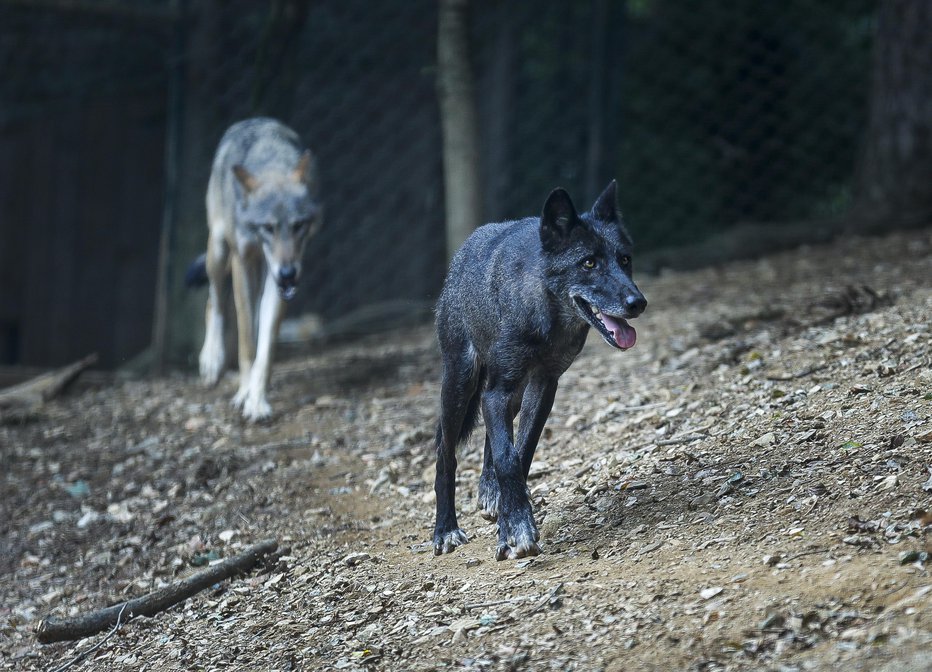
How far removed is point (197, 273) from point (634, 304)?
17.1 ft

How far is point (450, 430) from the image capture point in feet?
14.1

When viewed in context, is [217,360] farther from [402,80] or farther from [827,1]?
[827,1]

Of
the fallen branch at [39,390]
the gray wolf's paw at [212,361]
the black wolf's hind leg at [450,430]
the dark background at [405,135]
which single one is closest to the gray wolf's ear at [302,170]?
the gray wolf's paw at [212,361]

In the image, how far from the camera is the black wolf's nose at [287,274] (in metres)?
6.91

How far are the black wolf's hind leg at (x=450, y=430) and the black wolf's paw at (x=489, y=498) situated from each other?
0.42 ft

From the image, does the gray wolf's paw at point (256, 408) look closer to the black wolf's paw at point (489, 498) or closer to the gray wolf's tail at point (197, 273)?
the gray wolf's tail at point (197, 273)

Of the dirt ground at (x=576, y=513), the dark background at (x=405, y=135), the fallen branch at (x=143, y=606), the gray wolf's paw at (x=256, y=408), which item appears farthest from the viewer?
the dark background at (x=405, y=135)

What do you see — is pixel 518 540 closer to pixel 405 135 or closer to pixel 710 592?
pixel 710 592

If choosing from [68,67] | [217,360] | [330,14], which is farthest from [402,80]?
[217,360]

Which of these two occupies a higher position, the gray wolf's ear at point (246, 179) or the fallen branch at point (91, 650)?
the gray wolf's ear at point (246, 179)

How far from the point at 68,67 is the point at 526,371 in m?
8.20

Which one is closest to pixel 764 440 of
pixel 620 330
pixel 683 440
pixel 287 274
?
pixel 683 440

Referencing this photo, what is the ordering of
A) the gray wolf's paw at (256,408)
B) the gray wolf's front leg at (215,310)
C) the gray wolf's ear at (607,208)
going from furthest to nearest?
the gray wolf's front leg at (215,310) → the gray wolf's paw at (256,408) → the gray wolf's ear at (607,208)

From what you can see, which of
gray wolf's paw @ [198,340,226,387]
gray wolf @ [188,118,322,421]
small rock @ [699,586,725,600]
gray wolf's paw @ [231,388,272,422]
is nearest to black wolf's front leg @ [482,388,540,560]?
small rock @ [699,586,725,600]
